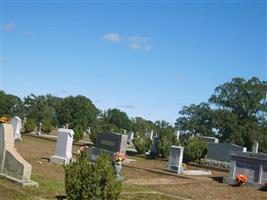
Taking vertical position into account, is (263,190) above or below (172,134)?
below

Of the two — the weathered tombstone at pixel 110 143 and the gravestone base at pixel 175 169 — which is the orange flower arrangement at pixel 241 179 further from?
the weathered tombstone at pixel 110 143

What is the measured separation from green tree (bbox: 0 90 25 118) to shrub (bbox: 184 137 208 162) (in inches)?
2538

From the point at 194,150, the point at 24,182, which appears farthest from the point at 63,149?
the point at 194,150

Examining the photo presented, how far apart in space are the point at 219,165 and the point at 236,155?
924 centimetres

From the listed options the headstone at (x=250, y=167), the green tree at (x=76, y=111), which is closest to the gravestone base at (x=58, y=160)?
the headstone at (x=250, y=167)

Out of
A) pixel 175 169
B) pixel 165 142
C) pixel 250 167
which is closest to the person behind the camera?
pixel 250 167

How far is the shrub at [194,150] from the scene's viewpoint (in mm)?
28359

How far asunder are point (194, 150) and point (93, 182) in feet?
66.0

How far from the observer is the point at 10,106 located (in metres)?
91.1

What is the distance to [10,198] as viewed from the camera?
34.0 feet

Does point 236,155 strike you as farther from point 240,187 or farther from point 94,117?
point 94,117

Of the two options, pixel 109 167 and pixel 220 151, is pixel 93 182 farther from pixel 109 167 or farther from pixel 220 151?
pixel 220 151

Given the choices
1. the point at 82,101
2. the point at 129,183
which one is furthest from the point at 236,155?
the point at 82,101

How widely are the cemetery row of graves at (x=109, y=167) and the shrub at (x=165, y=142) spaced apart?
725 millimetres
